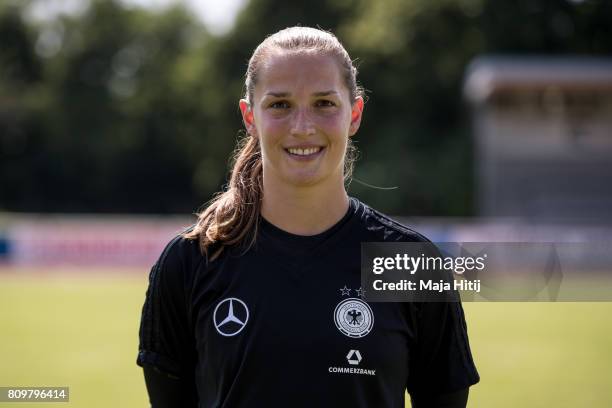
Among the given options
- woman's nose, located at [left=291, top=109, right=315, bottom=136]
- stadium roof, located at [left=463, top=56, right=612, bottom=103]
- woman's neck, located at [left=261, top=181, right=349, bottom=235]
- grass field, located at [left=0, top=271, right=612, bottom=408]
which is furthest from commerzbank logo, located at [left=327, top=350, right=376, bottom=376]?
stadium roof, located at [left=463, top=56, right=612, bottom=103]

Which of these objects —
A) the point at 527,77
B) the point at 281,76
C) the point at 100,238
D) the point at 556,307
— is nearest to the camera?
the point at 281,76

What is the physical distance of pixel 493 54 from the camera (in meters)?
30.7

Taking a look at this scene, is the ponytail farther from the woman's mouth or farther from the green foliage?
the green foliage

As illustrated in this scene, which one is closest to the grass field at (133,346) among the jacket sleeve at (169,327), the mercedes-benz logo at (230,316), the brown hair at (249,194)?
the jacket sleeve at (169,327)

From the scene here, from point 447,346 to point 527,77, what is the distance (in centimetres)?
2461

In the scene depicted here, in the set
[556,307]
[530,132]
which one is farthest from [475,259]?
[530,132]

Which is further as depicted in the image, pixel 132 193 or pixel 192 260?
pixel 132 193

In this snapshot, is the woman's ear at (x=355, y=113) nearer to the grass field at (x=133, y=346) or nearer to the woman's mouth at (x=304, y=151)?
the woman's mouth at (x=304, y=151)

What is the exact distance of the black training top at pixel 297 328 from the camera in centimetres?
223

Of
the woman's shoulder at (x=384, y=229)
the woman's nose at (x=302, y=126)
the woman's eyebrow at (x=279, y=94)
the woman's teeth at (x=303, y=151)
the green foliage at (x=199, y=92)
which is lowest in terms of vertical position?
the woman's shoulder at (x=384, y=229)

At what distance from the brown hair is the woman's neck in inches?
3.1

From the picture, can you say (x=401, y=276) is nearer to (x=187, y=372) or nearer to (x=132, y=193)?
(x=187, y=372)

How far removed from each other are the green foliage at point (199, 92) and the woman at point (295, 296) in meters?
25.1

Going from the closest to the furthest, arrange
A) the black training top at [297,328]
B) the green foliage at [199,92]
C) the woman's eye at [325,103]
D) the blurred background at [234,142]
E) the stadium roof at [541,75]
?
the black training top at [297,328]
the woman's eye at [325,103]
the blurred background at [234,142]
the stadium roof at [541,75]
the green foliage at [199,92]
